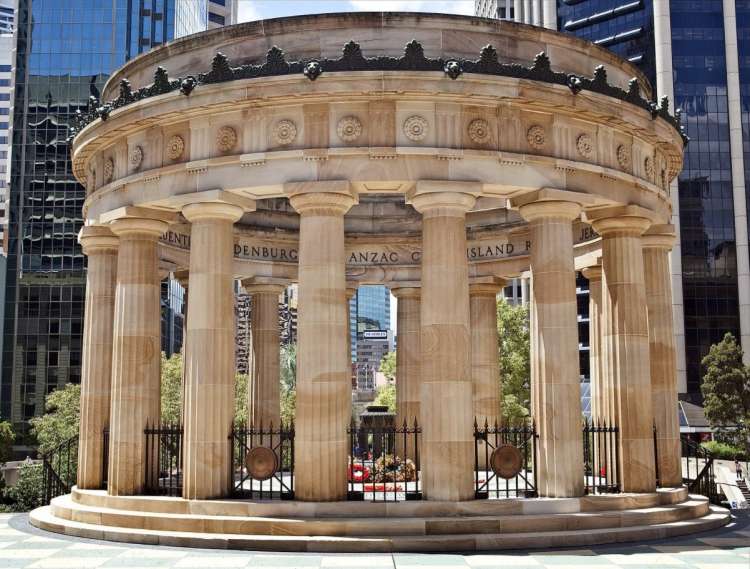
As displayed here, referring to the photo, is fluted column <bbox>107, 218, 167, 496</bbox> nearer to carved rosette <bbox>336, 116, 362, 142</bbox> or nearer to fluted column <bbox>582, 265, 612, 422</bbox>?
carved rosette <bbox>336, 116, 362, 142</bbox>

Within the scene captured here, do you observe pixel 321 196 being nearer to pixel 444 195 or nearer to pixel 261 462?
pixel 444 195

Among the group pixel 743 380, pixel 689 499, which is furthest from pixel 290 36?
pixel 743 380

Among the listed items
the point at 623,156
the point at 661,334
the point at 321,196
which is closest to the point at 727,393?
the point at 661,334

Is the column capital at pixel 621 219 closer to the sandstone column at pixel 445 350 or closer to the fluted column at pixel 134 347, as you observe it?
the sandstone column at pixel 445 350

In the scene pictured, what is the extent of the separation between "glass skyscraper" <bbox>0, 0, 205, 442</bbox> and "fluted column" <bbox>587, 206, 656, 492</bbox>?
352ft

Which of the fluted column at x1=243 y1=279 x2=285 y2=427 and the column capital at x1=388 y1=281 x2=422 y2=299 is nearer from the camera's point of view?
the fluted column at x1=243 y1=279 x2=285 y2=427

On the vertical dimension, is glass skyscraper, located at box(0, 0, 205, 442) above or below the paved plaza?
above

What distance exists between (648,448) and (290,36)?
19.0 metres

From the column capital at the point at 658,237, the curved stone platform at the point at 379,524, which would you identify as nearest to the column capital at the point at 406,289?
the column capital at the point at 658,237

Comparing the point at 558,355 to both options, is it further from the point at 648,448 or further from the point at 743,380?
the point at 743,380

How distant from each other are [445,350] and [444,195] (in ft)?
16.0

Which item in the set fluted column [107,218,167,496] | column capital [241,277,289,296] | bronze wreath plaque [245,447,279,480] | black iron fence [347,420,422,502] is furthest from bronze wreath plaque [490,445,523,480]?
column capital [241,277,289,296]

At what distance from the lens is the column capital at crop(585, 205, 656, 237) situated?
33062mm

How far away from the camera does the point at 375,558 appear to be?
24781mm
